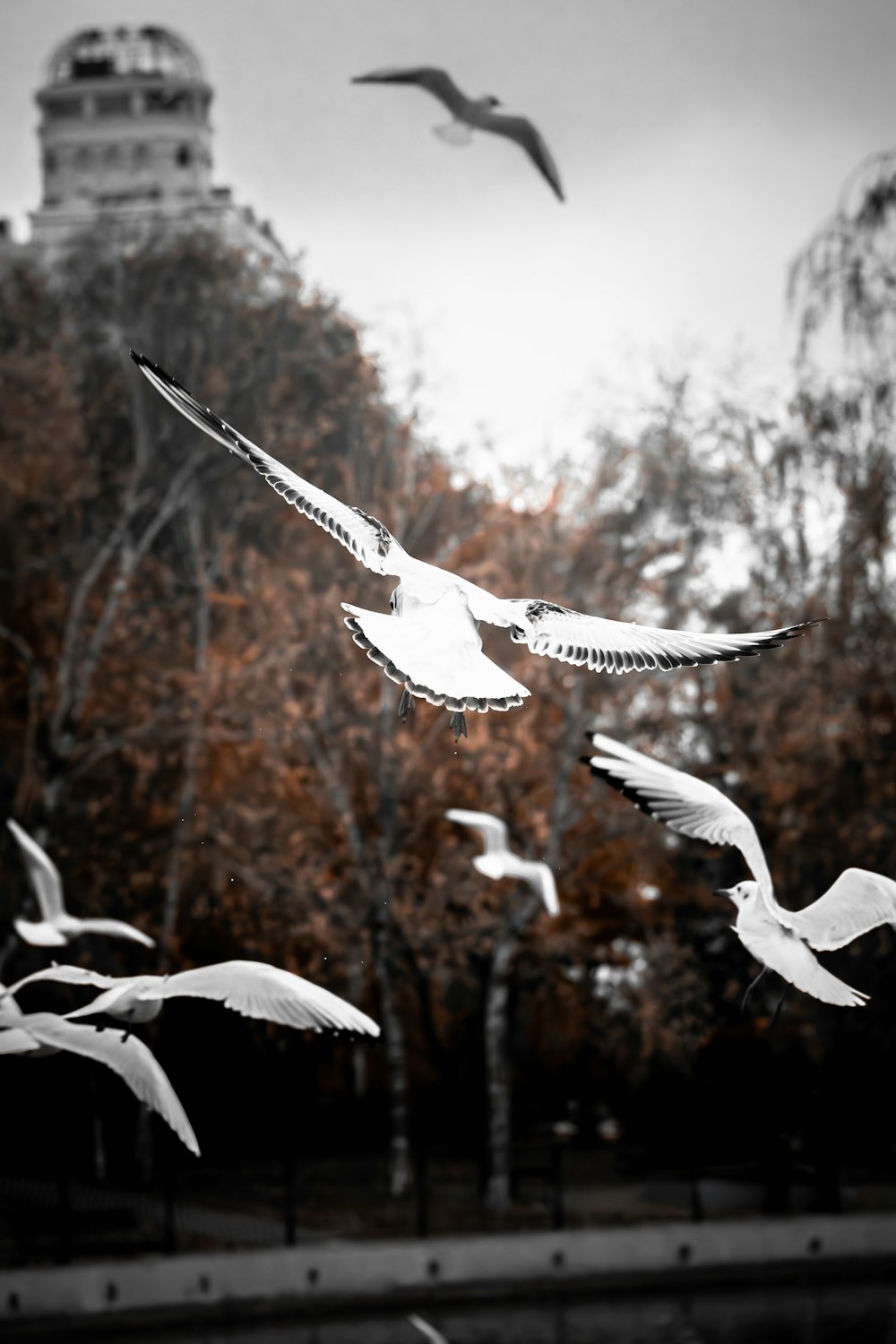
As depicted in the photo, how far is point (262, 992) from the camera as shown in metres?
5.37

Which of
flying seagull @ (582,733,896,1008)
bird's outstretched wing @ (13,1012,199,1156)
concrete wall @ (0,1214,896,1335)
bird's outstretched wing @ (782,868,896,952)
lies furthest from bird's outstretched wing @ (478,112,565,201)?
concrete wall @ (0,1214,896,1335)

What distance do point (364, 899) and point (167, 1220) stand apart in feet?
17.1

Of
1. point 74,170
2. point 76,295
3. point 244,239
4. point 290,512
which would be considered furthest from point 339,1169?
point 74,170

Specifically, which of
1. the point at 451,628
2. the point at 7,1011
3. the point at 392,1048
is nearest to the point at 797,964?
the point at 451,628

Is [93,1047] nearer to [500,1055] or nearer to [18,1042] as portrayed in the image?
[18,1042]

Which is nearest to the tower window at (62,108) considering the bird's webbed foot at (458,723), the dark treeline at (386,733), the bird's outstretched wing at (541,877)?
the dark treeline at (386,733)

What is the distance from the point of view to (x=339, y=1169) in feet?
63.7

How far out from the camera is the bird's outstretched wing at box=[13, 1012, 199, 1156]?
5809 millimetres

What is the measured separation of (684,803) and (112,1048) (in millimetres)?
1974

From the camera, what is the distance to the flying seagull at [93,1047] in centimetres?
573

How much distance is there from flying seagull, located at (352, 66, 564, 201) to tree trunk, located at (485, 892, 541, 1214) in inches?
309

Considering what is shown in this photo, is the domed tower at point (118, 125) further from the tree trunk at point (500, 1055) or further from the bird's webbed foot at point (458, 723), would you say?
the bird's webbed foot at point (458, 723)

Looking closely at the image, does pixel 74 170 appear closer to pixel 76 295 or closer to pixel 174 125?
pixel 174 125

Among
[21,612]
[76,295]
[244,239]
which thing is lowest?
[21,612]
